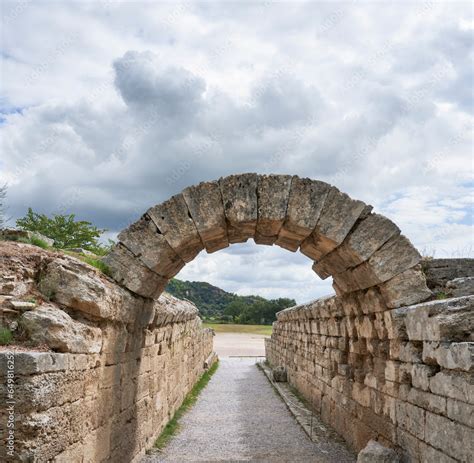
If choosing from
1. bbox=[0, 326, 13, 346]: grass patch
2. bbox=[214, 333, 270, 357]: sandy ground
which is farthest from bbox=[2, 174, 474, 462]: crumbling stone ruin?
bbox=[214, 333, 270, 357]: sandy ground

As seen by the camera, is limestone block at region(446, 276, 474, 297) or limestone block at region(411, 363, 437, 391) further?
limestone block at region(446, 276, 474, 297)

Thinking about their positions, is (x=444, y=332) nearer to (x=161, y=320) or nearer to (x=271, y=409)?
(x=161, y=320)

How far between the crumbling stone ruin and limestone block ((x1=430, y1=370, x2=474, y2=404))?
0.06 ft

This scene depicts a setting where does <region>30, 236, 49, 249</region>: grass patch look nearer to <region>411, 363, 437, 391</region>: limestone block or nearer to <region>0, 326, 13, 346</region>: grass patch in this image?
<region>0, 326, 13, 346</region>: grass patch

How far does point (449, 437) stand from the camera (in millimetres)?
5211

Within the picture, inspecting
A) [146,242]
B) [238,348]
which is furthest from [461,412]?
[238,348]

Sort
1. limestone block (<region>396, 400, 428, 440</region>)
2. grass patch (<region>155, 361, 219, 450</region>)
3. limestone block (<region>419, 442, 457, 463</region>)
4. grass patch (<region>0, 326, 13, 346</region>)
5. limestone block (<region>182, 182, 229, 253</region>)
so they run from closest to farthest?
grass patch (<region>0, 326, 13, 346</region>), limestone block (<region>419, 442, 457, 463</region>), limestone block (<region>396, 400, 428, 440</region>), limestone block (<region>182, 182, 229, 253</region>), grass patch (<region>155, 361, 219, 450</region>)

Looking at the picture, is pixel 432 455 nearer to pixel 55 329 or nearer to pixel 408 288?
pixel 408 288

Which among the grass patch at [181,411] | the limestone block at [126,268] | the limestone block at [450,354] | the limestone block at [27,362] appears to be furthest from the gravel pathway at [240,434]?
the limestone block at [27,362]

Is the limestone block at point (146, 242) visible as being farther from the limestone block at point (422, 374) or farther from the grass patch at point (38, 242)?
the limestone block at point (422, 374)

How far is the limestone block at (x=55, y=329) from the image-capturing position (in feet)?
17.0

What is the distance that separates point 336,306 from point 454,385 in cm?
499

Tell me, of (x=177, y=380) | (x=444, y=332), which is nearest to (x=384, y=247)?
(x=444, y=332)

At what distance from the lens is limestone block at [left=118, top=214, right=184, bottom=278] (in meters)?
7.09
